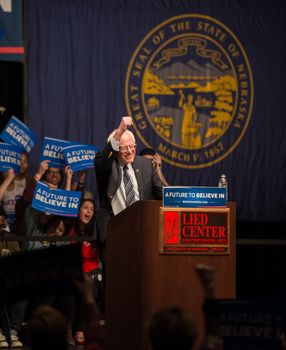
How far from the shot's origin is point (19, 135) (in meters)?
9.00

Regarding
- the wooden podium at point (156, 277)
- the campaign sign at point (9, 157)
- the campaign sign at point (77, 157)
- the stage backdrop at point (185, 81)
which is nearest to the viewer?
the wooden podium at point (156, 277)

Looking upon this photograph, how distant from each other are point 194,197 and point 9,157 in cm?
362

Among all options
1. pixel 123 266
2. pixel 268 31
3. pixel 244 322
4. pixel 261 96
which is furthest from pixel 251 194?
pixel 244 322

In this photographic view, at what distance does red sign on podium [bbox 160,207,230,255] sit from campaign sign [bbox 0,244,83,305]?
1.02 meters

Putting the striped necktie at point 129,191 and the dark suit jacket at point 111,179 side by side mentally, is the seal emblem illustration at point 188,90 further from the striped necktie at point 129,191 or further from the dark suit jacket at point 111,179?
the striped necktie at point 129,191

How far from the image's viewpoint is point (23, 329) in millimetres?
7891

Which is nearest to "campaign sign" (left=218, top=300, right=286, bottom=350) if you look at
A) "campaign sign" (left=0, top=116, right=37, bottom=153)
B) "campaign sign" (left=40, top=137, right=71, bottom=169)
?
"campaign sign" (left=40, top=137, right=71, bottom=169)

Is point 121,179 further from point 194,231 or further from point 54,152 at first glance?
point 54,152

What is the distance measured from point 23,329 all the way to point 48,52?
10.9 ft

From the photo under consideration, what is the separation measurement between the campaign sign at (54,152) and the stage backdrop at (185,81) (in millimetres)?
1001

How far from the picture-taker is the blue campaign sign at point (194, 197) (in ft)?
17.6

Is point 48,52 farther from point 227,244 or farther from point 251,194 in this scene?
point 227,244

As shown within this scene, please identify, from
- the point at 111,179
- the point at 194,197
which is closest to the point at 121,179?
the point at 111,179

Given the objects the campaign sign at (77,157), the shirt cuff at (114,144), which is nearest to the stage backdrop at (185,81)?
the campaign sign at (77,157)
